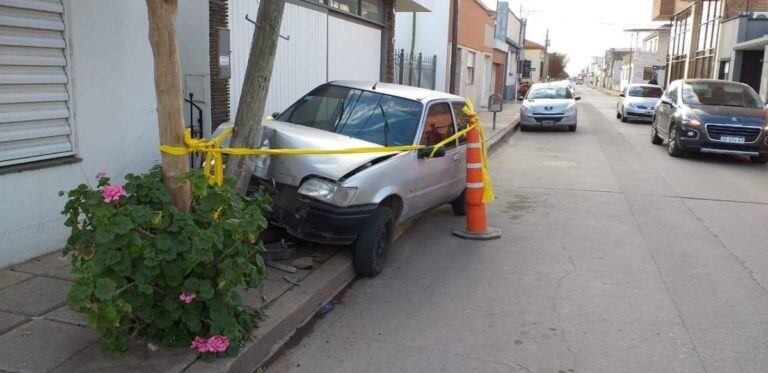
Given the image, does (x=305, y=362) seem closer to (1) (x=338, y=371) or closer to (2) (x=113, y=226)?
(1) (x=338, y=371)

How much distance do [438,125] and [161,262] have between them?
3.99m

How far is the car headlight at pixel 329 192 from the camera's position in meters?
5.04

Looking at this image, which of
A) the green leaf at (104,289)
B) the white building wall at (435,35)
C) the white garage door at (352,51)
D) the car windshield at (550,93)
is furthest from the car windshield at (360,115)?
the white building wall at (435,35)

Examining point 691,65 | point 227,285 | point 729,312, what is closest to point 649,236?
point 729,312

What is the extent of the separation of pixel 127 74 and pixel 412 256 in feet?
10.8

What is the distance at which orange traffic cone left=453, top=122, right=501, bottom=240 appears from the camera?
693cm

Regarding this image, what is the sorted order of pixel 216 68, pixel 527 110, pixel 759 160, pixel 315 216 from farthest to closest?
1. pixel 527 110
2. pixel 759 160
3. pixel 216 68
4. pixel 315 216

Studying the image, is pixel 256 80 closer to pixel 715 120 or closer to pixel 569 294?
pixel 569 294

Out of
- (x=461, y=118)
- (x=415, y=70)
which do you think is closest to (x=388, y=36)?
(x=415, y=70)

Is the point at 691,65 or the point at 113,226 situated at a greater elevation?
the point at 691,65

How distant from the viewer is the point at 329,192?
5.07 m

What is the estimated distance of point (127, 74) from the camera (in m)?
5.89

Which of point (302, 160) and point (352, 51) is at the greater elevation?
point (352, 51)

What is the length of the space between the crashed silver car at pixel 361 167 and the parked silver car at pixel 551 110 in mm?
13017
